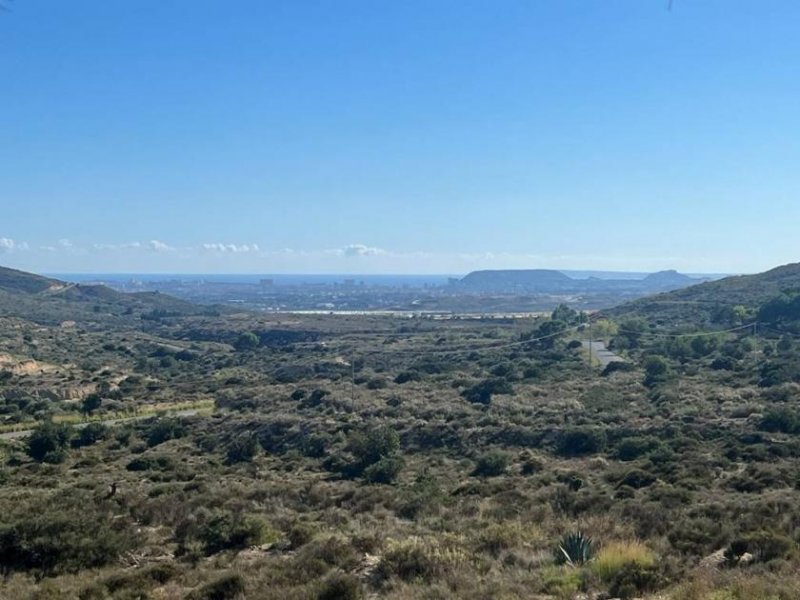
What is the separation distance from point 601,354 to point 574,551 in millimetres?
54930

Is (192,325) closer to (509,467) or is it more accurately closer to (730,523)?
(509,467)

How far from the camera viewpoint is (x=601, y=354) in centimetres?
6419

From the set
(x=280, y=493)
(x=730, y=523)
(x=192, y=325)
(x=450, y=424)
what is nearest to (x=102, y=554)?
(x=280, y=493)

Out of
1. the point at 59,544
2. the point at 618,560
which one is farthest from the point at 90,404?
the point at 618,560

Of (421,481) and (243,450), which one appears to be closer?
(421,481)

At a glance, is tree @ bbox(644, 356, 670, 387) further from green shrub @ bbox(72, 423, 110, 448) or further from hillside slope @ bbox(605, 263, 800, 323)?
hillside slope @ bbox(605, 263, 800, 323)

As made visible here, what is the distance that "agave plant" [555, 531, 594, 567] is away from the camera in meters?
11.1

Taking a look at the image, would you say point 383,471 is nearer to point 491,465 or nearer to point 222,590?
point 491,465

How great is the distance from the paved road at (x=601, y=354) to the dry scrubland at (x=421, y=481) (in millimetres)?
2500

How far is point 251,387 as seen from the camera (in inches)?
2082

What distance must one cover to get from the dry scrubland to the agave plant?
0.03 m

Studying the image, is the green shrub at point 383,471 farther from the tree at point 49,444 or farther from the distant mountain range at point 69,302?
the distant mountain range at point 69,302

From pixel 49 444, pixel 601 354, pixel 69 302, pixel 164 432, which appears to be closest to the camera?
pixel 49 444

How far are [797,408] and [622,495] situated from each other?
643 inches
